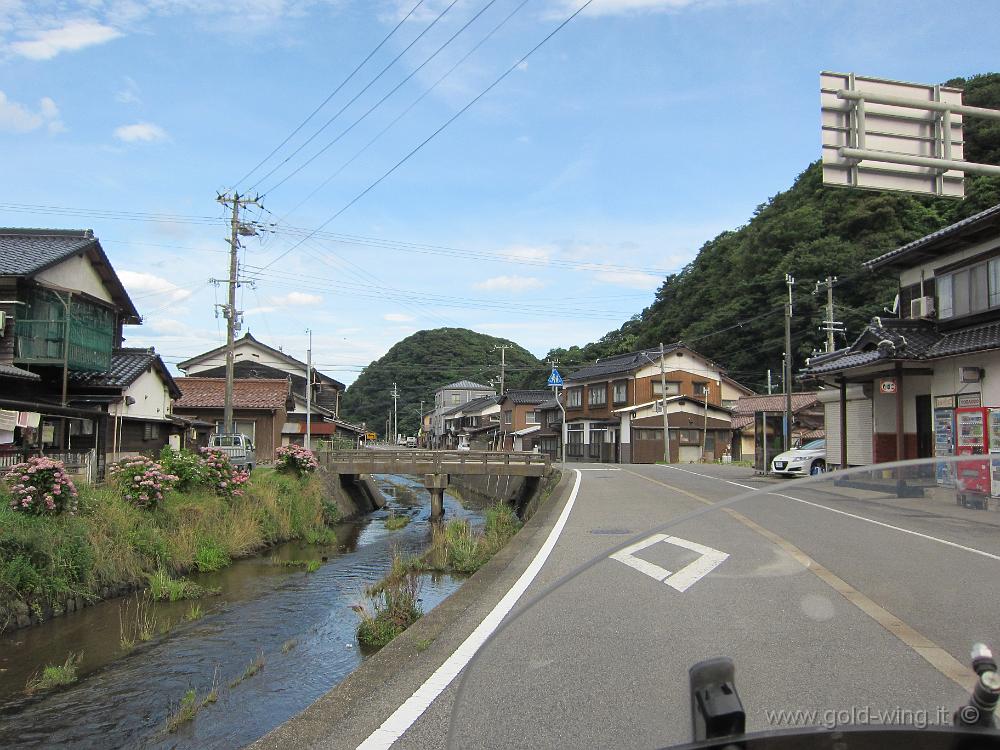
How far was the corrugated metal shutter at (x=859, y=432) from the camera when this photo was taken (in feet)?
73.0

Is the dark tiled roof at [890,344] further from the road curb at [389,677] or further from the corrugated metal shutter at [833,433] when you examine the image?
the road curb at [389,677]

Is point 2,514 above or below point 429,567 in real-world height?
above

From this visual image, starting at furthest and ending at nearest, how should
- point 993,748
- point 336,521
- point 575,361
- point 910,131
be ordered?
point 575,361 < point 336,521 < point 910,131 < point 993,748

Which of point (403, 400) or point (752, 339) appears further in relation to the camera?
point (403, 400)

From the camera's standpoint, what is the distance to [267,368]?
179ft

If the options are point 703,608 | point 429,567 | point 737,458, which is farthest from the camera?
point 737,458

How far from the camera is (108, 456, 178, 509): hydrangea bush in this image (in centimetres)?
1421

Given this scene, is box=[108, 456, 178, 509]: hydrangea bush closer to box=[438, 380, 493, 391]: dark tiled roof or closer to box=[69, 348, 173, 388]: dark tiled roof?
box=[69, 348, 173, 388]: dark tiled roof

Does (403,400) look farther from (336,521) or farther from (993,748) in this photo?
(993,748)

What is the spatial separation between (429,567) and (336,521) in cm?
1174

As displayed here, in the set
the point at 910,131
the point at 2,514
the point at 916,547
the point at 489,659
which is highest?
the point at 910,131

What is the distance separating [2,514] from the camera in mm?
10547

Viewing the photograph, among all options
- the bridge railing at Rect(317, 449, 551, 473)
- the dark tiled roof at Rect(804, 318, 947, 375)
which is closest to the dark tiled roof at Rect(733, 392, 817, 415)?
the bridge railing at Rect(317, 449, 551, 473)

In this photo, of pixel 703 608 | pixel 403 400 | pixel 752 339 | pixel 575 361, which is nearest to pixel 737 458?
pixel 752 339
